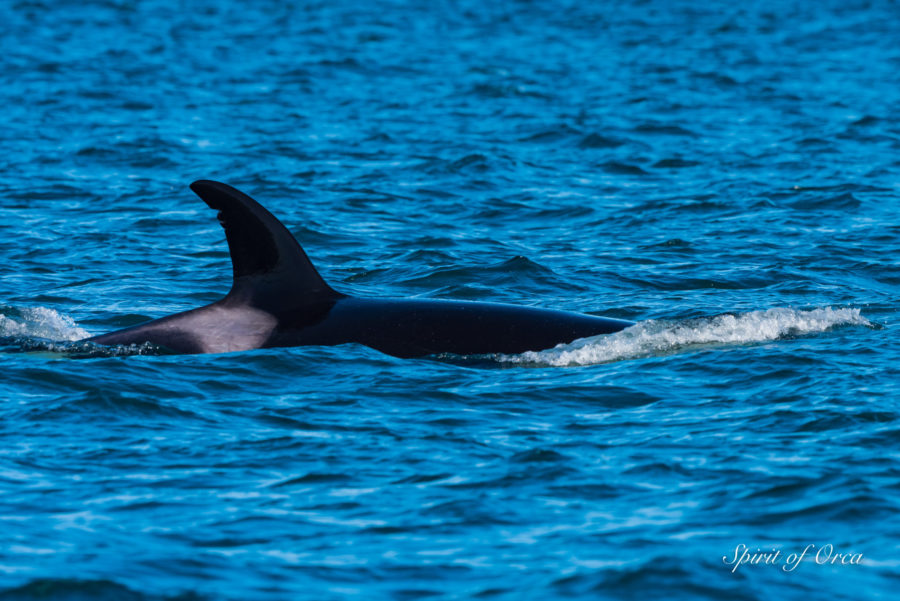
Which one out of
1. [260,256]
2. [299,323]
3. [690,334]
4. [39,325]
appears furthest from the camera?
[39,325]

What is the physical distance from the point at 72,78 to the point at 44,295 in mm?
22349

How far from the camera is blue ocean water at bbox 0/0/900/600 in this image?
8516 mm

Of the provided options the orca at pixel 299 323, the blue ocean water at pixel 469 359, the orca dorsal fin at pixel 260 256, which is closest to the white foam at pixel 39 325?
the blue ocean water at pixel 469 359

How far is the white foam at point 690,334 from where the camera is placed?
13.0 metres

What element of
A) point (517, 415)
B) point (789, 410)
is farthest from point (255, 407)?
point (789, 410)

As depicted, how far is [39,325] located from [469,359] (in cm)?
464

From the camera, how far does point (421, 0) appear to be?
7006 centimetres

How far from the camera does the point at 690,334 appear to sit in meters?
13.9

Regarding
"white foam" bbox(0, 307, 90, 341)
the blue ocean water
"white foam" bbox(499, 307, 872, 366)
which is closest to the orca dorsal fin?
the blue ocean water

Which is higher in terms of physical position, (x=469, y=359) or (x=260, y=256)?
(x=260, y=256)

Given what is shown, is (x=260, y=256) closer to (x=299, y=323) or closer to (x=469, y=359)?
(x=299, y=323)

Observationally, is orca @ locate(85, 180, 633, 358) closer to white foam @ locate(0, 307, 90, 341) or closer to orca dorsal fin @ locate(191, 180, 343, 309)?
orca dorsal fin @ locate(191, 180, 343, 309)

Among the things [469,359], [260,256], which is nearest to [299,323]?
[260,256]

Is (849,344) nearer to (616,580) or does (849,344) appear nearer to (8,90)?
(616,580)
